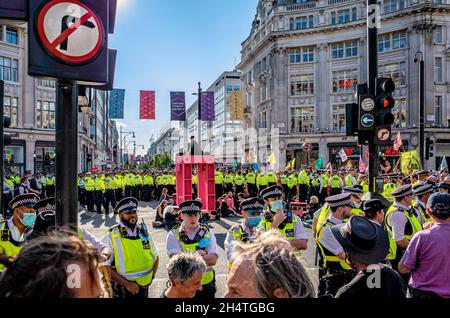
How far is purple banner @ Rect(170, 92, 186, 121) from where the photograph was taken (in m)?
25.6

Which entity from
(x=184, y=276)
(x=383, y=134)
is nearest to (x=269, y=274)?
(x=184, y=276)

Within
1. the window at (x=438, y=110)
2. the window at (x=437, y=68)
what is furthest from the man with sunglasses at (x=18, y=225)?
the window at (x=437, y=68)

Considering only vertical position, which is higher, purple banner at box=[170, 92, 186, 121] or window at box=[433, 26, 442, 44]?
window at box=[433, 26, 442, 44]

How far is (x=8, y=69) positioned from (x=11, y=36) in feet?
10.2

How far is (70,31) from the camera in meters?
2.36

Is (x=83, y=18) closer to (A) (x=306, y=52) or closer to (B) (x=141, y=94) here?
(B) (x=141, y=94)

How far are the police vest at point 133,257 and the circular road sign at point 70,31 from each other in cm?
273

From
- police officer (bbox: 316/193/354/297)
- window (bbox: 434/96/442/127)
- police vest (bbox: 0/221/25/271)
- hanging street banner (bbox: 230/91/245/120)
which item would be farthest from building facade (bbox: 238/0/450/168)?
police vest (bbox: 0/221/25/271)

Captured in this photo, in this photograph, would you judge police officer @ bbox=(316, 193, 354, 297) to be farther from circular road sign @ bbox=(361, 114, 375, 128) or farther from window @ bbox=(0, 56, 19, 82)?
window @ bbox=(0, 56, 19, 82)

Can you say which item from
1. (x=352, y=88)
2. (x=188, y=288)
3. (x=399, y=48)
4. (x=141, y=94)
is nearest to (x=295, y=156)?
(x=352, y=88)

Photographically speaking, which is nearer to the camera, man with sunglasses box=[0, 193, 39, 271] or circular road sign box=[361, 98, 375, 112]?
man with sunglasses box=[0, 193, 39, 271]

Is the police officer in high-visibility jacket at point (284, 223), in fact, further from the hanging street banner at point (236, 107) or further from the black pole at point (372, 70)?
the hanging street banner at point (236, 107)

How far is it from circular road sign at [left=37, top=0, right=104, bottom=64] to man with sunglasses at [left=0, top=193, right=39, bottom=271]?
2.84 m

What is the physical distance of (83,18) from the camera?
2410 millimetres
